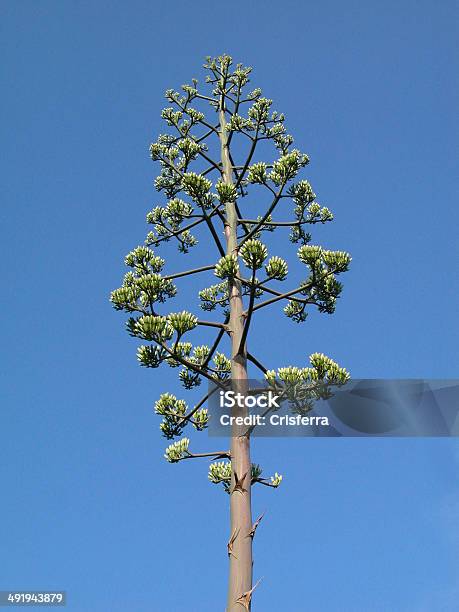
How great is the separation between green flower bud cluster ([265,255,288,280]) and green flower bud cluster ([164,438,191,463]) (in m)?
2.55

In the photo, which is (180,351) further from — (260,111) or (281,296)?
(260,111)

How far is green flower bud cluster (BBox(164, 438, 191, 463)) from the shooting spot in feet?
26.4

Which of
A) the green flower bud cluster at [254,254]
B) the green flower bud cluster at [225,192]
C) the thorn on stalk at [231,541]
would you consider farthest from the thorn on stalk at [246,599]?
the green flower bud cluster at [225,192]

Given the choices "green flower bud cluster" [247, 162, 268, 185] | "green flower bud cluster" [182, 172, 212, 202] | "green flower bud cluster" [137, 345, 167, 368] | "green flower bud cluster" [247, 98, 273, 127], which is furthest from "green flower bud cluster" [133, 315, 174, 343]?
"green flower bud cluster" [247, 98, 273, 127]

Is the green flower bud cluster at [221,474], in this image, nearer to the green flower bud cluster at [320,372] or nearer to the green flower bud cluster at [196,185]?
the green flower bud cluster at [320,372]

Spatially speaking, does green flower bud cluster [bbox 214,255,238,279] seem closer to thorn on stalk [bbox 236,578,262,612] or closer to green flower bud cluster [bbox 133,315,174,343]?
green flower bud cluster [bbox 133,315,174,343]

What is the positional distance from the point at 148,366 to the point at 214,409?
1390 millimetres

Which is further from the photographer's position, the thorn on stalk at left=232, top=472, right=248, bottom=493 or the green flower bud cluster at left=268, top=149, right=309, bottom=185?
the green flower bud cluster at left=268, top=149, right=309, bottom=185

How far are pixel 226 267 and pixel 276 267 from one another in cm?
69

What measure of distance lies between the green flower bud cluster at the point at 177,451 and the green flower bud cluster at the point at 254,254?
2462mm

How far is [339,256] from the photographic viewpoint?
8383mm

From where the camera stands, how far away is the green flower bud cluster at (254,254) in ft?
25.8

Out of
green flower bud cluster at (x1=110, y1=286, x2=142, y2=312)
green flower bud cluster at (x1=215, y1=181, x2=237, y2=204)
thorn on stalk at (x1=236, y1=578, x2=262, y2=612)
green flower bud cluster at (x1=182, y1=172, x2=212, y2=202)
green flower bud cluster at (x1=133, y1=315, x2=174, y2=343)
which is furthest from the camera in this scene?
green flower bud cluster at (x1=215, y1=181, x2=237, y2=204)
